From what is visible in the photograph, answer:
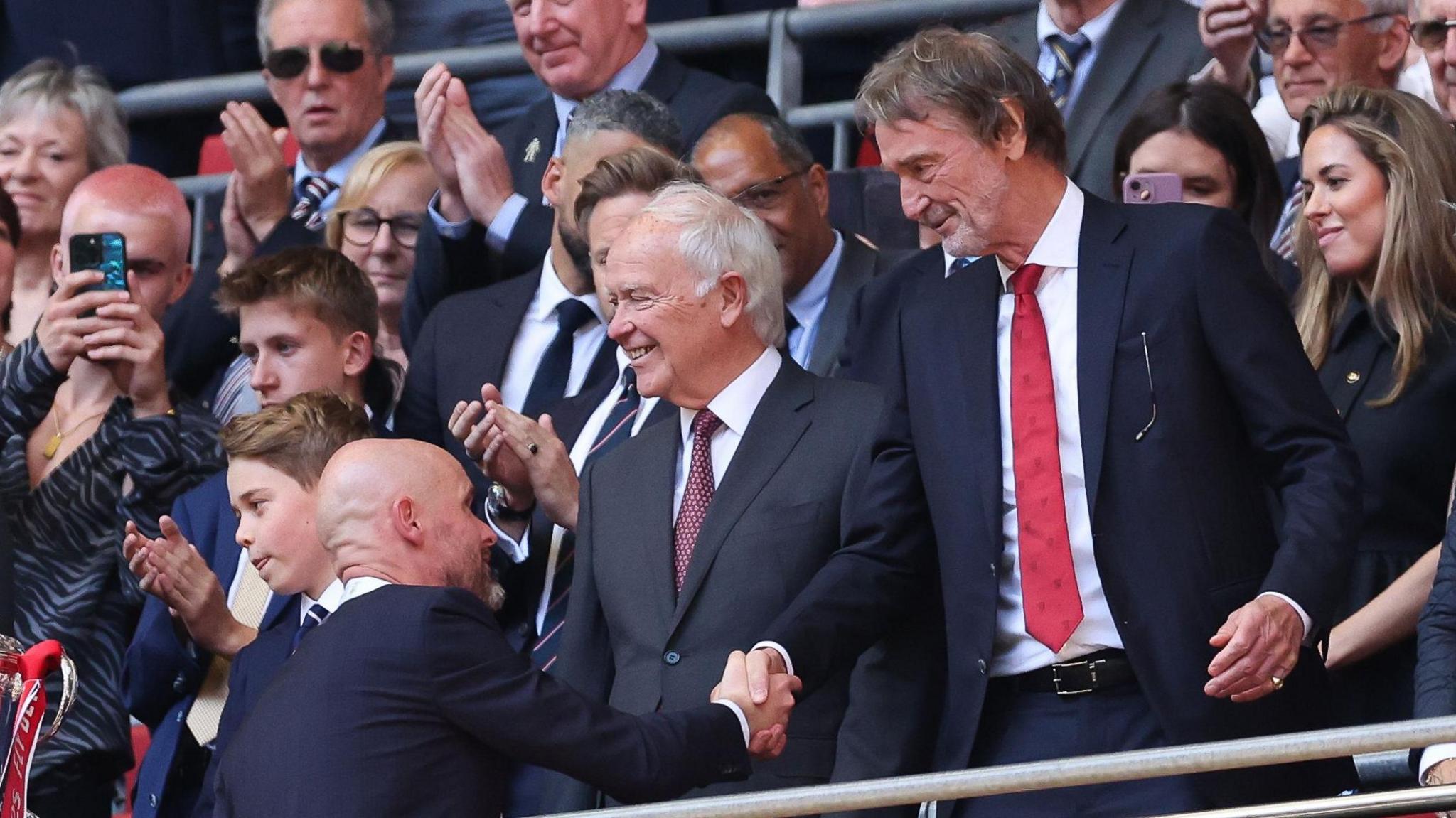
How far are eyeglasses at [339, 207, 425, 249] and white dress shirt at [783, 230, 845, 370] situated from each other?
1.23 m

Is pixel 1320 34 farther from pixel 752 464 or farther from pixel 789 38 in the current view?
pixel 752 464

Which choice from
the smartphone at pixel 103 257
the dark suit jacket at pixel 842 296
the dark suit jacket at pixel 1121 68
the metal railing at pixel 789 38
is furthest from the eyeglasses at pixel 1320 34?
the smartphone at pixel 103 257

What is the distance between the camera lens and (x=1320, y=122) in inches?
183

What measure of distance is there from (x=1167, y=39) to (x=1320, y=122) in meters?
1.44

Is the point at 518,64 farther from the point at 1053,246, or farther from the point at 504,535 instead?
the point at 1053,246

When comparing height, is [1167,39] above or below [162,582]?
above

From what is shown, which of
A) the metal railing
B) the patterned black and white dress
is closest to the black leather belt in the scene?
the patterned black and white dress

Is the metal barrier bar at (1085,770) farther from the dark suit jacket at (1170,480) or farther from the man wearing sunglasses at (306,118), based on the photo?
the man wearing sunglasses at (306,118)

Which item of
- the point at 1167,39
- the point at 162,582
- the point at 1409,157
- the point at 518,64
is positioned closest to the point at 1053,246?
the point at 1409,157

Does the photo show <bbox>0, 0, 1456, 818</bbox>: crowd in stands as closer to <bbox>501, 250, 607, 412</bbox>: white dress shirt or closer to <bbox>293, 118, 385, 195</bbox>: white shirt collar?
<bbox>501, 250, 607, 412</bbox>: white dress shirt

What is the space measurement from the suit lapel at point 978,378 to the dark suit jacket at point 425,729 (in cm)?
56

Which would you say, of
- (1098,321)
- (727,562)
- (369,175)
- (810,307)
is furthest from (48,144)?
(1098,321)

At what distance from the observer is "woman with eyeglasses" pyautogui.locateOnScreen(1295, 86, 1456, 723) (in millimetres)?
4168

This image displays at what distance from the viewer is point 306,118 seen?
6672 mm
